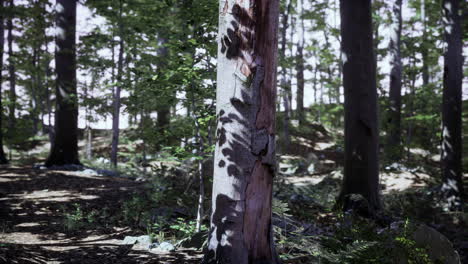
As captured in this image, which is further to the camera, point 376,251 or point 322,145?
point 322,145

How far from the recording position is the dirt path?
158 inches

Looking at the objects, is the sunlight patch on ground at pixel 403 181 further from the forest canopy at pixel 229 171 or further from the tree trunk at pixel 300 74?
the tree trunk at pixel 300 74

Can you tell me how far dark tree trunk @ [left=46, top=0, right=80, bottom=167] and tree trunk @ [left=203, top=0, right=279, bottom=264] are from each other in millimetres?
9304

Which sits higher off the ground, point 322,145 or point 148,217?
point 322,145

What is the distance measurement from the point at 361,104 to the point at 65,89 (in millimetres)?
9437

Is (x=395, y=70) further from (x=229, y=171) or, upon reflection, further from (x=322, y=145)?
(x=229, y=171)

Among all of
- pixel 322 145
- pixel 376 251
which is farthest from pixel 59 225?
pixel 322 145

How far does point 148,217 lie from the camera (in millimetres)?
5582

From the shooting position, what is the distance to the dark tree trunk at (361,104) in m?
6.43

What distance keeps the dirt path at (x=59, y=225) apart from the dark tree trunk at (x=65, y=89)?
1.81m

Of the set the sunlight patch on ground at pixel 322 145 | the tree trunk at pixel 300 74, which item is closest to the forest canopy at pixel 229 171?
the sunlight patch on ground at pixel 322 145

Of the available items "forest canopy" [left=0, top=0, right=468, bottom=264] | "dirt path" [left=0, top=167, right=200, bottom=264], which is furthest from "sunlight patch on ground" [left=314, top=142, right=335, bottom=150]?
"dirt path" [left=0, top=167, right=200, bottom=264]

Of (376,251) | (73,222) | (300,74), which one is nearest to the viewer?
(376,251)

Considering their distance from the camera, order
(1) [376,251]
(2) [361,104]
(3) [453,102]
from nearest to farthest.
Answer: (1) [376,251]
(2) [361,104]
(3) [453,102]
